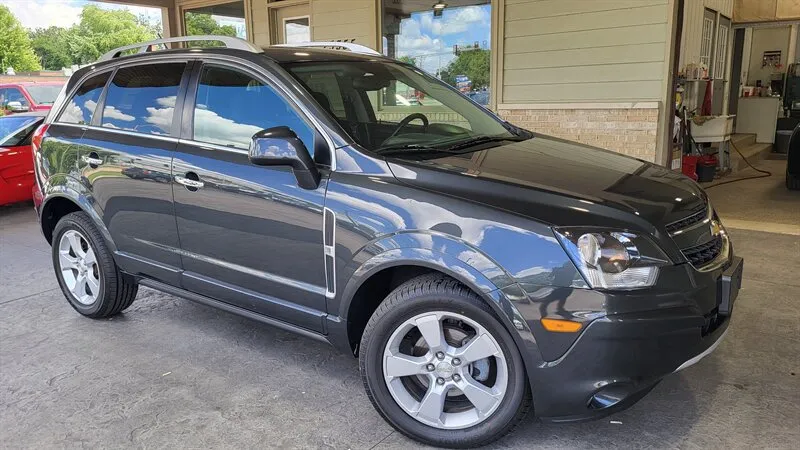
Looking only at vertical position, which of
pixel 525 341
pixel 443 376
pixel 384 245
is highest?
pixel 384 245

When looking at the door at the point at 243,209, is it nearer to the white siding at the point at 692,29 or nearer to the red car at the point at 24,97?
the white siding at the point at 692,29

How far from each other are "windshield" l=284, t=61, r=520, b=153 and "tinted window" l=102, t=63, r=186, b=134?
0.83 meters

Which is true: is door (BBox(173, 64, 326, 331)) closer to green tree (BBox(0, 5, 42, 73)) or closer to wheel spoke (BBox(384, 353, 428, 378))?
wheel spoke (BBox(384, 353, 428, 378))

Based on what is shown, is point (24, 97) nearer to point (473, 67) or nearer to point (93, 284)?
point (473, 67)

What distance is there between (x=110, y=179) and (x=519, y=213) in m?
2.61

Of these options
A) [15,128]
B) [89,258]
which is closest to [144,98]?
[89,258]

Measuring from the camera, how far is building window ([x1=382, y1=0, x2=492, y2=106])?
7.69 metres

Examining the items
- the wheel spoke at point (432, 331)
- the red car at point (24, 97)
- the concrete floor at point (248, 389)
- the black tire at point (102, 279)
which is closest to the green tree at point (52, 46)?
the red car at point (24, 97)

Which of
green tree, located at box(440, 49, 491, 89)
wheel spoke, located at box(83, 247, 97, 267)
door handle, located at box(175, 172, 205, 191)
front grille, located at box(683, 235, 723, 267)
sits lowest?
wheel spoke, located at box(83, 247, 97, 267)

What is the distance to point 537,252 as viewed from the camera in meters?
2.26

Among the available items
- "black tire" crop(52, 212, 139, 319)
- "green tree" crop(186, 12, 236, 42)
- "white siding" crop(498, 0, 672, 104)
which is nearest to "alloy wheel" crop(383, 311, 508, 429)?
"black tire" crop(52, 212, 139, 319)

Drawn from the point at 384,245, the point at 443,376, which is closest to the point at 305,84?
the point at 384,245

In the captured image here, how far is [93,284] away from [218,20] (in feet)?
26.0

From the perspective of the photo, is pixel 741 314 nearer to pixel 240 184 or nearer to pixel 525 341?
pixel 525 341
